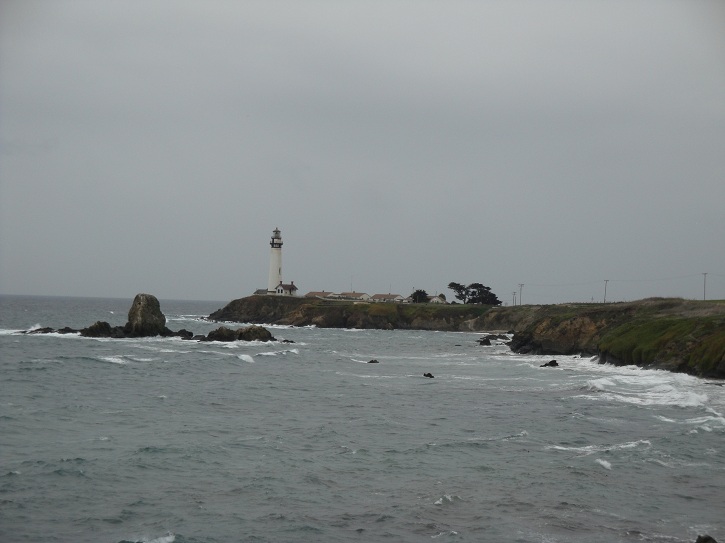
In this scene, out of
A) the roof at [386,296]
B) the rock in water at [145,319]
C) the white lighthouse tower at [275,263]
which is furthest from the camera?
the roof at [386,296]

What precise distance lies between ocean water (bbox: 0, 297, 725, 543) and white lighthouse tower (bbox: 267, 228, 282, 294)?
10727 centimetres

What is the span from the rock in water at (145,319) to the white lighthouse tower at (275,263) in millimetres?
67898

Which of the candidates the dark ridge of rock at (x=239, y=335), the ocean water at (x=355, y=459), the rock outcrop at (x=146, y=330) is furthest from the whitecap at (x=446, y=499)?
the dark ridge of rock at (x=239, y=335)

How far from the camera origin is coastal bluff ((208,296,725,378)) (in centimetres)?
4941

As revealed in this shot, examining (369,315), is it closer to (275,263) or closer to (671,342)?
(275,263)

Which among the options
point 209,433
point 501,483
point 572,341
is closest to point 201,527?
point 501,483

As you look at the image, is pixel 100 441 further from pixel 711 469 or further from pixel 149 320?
pixel 149 320

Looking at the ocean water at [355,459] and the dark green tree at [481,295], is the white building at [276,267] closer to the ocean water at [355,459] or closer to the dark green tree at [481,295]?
the dark green tree at [481,295]

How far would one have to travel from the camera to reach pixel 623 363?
54750mm

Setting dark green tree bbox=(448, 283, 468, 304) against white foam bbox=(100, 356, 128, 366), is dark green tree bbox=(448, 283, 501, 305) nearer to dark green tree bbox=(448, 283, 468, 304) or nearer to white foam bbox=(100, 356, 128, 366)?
dark green tree bbox=(448, 283, 468, 304)

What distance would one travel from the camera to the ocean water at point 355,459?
55.5 feet

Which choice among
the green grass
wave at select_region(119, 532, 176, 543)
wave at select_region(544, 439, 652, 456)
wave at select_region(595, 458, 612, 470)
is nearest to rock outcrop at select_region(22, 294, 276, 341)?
the green grass

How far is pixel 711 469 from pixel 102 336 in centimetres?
6810

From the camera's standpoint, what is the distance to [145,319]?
81875 millimetres
